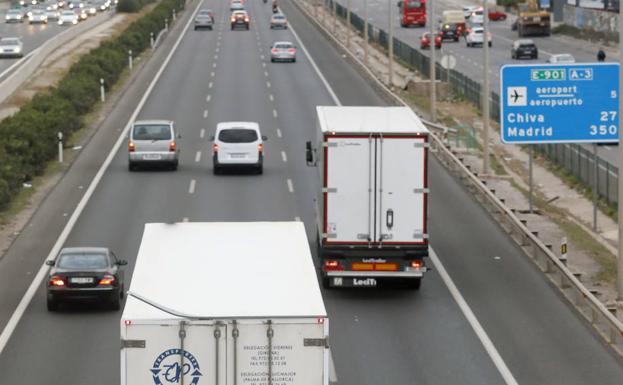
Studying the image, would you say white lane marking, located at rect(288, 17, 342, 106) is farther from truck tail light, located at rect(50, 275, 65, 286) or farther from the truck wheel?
truck tail light, located at rect(50, 275, 65, 286)

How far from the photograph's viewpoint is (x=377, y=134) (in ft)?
97.2

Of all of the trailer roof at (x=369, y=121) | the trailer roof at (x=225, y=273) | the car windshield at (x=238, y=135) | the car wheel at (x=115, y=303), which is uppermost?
the trailer roof at (x=369, y=121)

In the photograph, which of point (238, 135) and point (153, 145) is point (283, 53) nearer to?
point (238, 135)

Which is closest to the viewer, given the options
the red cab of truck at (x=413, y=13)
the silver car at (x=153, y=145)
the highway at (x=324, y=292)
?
the highway at (x=324, y=292)

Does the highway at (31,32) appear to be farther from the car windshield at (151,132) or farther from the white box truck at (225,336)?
the white box truck at (225,336)

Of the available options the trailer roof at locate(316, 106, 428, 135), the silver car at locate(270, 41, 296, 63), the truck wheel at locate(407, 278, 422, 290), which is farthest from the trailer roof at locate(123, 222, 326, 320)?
the silver car at locate(270, 41, 296, 63)

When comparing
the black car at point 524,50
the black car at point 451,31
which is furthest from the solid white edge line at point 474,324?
the black car at point 451,31

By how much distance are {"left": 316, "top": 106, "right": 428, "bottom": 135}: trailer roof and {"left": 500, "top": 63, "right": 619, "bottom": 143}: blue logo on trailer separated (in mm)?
5993

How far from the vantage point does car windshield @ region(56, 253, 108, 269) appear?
95.5 feet

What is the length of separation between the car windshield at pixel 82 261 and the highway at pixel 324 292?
1023mm

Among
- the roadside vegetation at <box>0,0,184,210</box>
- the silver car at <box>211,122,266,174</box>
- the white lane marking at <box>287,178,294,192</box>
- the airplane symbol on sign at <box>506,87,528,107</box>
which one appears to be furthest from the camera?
the silver car at <box>211,122,266,174</box>

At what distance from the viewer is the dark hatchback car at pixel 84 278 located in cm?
2880

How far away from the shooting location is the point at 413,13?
467ft

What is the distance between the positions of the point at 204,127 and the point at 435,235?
2635cm
